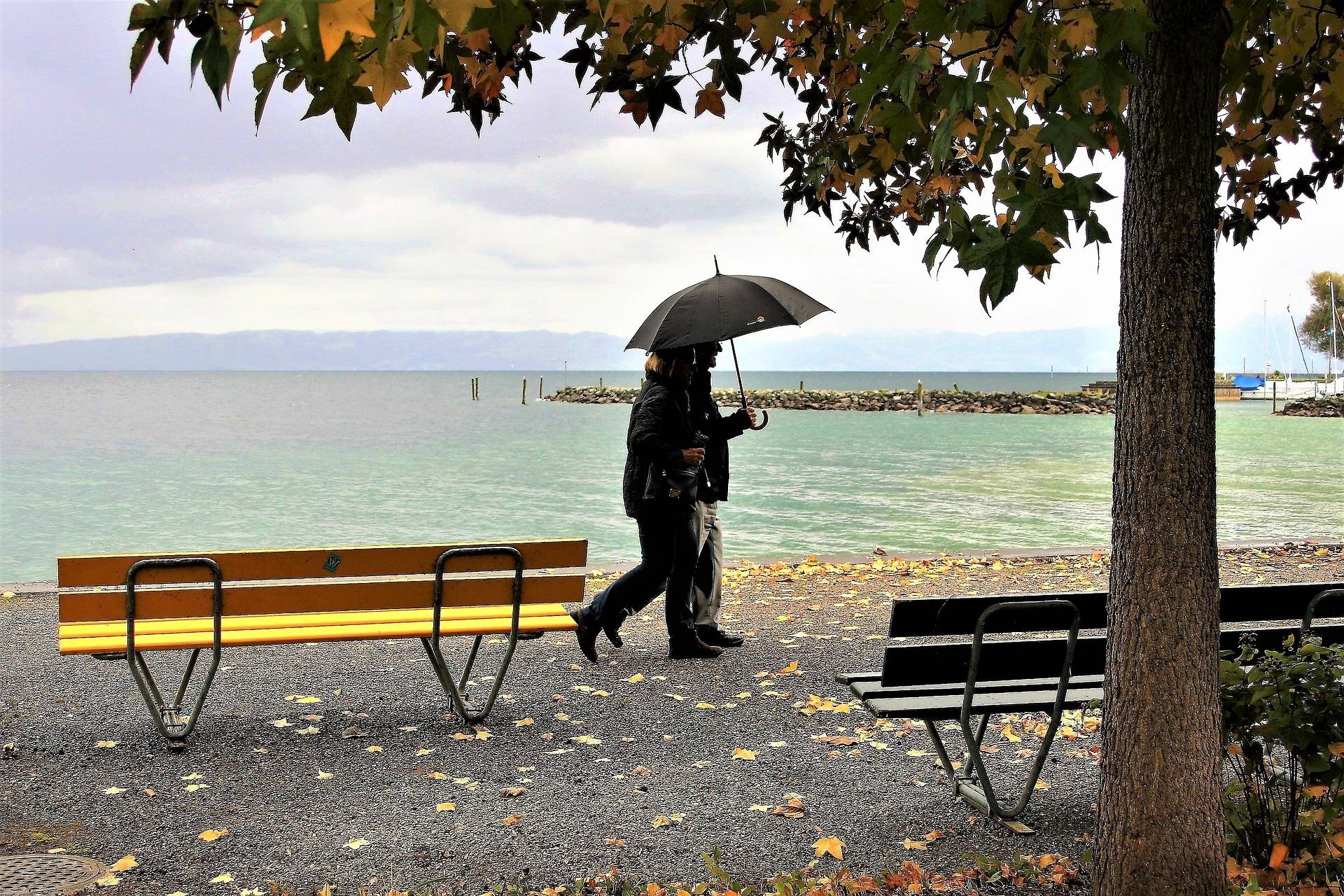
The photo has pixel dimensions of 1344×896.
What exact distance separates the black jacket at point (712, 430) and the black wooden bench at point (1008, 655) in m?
2.61

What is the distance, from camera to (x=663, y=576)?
22.7 ft

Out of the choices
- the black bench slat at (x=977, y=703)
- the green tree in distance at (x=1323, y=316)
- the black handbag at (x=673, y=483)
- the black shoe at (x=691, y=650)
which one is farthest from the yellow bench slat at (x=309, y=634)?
the green tree in distance at (x=1323, y=316)

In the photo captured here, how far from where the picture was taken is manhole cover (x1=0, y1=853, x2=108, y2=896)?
3.68 metres

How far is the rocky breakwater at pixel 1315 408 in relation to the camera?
6141 centimetres

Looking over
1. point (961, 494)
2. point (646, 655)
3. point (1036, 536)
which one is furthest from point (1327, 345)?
point (646, 655)

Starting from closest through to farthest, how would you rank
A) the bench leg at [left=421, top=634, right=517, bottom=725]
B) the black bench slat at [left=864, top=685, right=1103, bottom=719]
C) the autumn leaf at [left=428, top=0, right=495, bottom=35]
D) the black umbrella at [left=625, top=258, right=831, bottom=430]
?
the autumn leaf at [left=428, top=0, right=495, bottom=35], the black bench slat at [left=864, top=685, right=1103, bottom=719], the bench leg at [left=421, top=634, right=517, bottom=725], the black umbrella at [left=625, top=258, right=831, bottom=430]

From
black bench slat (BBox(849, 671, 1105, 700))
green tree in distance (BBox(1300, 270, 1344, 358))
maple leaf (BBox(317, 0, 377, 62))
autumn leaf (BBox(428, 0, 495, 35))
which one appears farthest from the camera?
green tree in distance (BBox(1300, 270, 1344, 358))

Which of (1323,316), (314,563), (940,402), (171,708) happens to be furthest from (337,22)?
(1323,316)

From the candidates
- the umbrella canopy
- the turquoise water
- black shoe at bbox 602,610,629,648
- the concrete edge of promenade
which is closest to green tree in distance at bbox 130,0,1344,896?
the umbrella canopy

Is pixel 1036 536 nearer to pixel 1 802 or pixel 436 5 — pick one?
pixel 1 802

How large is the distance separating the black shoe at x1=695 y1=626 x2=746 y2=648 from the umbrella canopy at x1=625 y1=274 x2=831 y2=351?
1.78m

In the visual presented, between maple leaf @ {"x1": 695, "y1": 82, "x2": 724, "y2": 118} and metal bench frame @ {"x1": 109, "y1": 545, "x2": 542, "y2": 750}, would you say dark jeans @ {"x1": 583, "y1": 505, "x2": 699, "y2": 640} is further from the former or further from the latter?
maple leaf @ {"x1": 695, "y1": 82, "x2": 724, "y2": 118}

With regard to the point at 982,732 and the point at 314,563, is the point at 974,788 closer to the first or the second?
the point at 982,732

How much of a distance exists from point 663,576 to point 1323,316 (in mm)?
93367
